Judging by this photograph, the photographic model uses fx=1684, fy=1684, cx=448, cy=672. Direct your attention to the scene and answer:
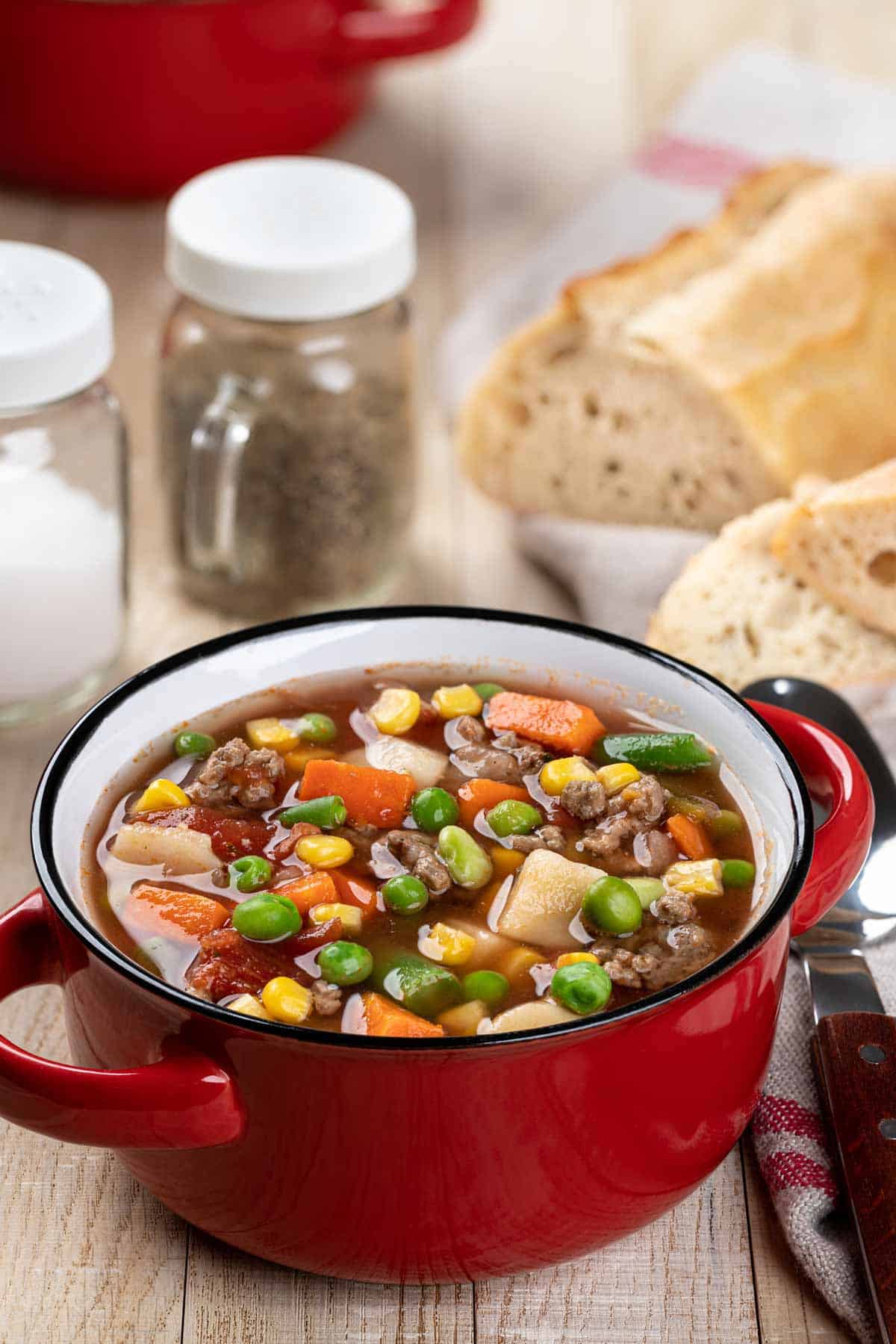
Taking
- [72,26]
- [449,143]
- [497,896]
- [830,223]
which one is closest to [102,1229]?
[497,896]

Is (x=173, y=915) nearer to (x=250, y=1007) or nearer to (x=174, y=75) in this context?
(x=250, y=1007)

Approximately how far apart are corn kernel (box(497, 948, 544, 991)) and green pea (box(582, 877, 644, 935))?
0.23 ft

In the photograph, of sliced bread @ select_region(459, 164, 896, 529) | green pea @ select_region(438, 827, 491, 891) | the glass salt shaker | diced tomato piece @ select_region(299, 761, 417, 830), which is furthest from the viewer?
sliced bread @ select_region(459, 164, 896, 529)

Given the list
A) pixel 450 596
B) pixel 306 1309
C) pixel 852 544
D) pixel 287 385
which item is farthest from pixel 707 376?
pixel 306 1309

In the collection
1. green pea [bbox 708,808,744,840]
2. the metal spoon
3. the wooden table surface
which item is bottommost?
the wooden table surface

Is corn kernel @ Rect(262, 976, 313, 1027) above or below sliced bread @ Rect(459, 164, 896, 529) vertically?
above

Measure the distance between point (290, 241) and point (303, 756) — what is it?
108cm

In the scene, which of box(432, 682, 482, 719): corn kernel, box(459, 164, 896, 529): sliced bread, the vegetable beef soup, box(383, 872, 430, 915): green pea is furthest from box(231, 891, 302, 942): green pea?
box(459, 164, 896, 529): sliced bread

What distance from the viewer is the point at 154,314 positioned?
378 cm

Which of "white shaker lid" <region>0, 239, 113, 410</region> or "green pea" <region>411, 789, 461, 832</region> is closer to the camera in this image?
"green pea" <region>411, 789, 461, 832</region>

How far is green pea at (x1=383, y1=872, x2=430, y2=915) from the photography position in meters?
1.73

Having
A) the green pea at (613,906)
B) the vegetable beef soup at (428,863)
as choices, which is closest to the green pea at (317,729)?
the vegetable beef soup at (428,863)

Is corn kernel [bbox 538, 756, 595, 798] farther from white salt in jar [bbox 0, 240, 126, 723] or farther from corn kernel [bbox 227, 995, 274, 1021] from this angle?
white salt in jar [bbox 0, 240, 126, 723]

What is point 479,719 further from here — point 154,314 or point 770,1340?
point 154,314
